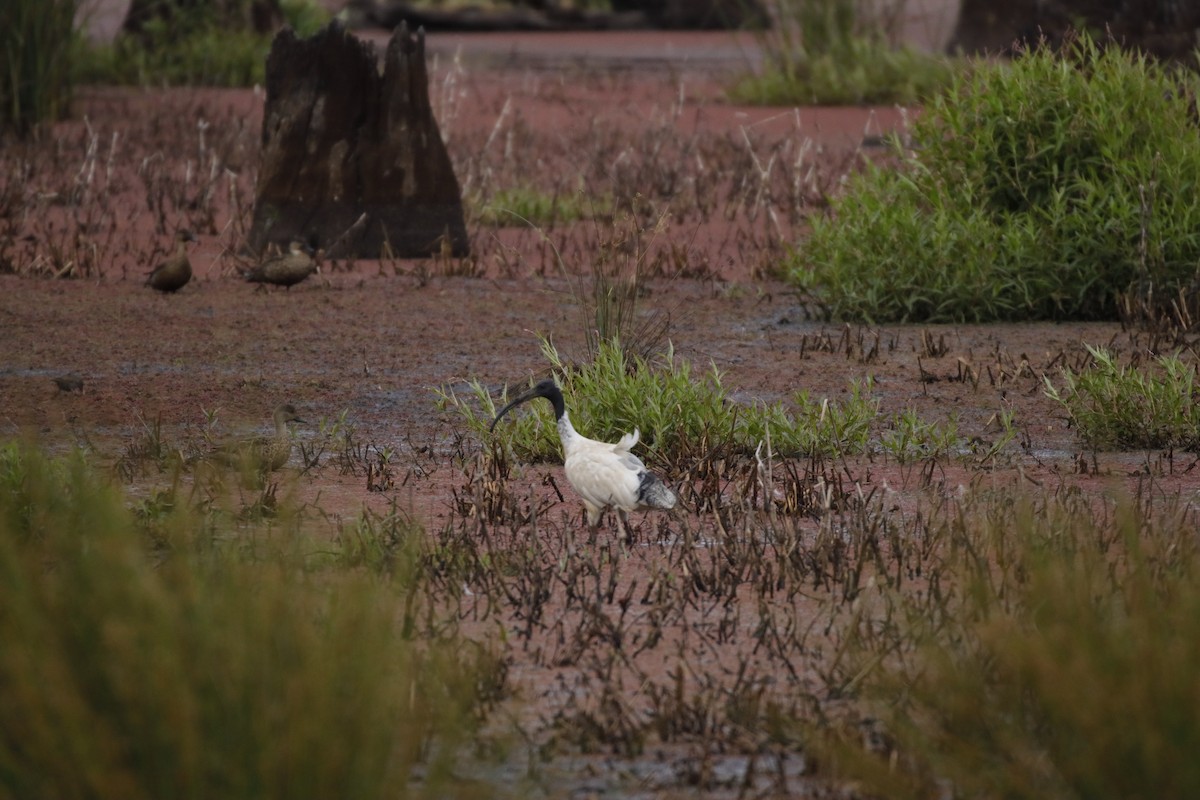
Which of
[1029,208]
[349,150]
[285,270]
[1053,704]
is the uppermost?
[1053,704]

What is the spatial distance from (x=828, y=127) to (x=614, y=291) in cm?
1001

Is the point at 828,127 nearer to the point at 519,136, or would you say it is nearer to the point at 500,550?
the point at 519,136

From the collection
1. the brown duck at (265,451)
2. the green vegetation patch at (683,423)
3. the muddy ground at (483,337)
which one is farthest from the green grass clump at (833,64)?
the brown duck at (265,451)

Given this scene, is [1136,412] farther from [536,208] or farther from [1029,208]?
[536,208]

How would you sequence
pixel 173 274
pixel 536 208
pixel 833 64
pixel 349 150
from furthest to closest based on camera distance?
pixel 833 64
pixel 536 208
pixel 349 150
pixel 173 274

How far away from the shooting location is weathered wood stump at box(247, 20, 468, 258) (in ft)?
34.3

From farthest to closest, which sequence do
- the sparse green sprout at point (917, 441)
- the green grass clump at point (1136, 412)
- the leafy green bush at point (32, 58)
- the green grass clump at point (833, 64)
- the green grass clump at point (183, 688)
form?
the green grass clump at point (833, 64)
the leafy green bush at point (32, 58)
the green grass clump at point (1136, 412)
the sparse green sprout at point (917, 441)
the green grass clump at point (183, 688)

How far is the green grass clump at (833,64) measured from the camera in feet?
57.7

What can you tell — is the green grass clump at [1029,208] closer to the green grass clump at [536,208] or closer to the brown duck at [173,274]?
the brown duck at [173,274]

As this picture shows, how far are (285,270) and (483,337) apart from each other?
1364mm

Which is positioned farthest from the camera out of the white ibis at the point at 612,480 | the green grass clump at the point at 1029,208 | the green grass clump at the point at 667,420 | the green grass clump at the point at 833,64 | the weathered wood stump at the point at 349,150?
the green grass clump at the point at 833,64

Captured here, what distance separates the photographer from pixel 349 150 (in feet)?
34.7

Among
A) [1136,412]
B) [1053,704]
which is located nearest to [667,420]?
[1136,412]

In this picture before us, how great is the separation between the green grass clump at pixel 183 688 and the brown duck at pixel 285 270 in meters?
6.30
